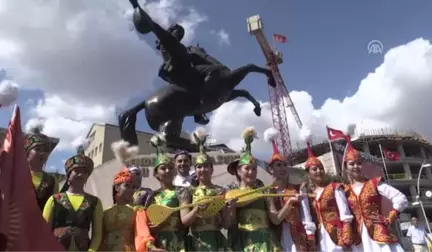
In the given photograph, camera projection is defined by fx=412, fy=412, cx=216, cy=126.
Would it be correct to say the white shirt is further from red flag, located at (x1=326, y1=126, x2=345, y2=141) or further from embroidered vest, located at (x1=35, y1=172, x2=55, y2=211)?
embroidered vest, located at (x1=35, y1=172, x2=55, y2=211)

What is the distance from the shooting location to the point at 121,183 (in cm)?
375

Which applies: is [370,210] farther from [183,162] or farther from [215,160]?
[215,160]

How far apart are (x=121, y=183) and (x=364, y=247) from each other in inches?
94.5

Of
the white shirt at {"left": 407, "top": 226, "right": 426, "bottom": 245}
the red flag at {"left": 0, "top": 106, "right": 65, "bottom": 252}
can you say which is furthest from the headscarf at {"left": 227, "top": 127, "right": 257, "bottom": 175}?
the white shirt at {"left": 407, "top": 226, "right": 426, "bottom": 245}

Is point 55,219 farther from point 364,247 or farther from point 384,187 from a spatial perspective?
point 384,187

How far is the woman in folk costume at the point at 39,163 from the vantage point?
3881mm

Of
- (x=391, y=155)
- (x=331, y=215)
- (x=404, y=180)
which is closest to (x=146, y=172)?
(x=331, y=215)

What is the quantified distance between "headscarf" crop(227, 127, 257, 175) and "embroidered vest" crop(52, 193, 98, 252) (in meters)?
1.54

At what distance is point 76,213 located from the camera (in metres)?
3.35

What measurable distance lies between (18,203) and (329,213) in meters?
2.89

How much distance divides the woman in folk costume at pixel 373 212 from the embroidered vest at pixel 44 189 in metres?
2.96

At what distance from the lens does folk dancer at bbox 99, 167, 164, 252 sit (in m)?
3.48

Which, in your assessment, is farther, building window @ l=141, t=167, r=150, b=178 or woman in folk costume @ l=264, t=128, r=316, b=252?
building window @ l=141, t=167, r=150, b=178

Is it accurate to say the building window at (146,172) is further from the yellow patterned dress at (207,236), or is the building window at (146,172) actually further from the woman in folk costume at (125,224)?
the yellow patterned dress at (207,236)
